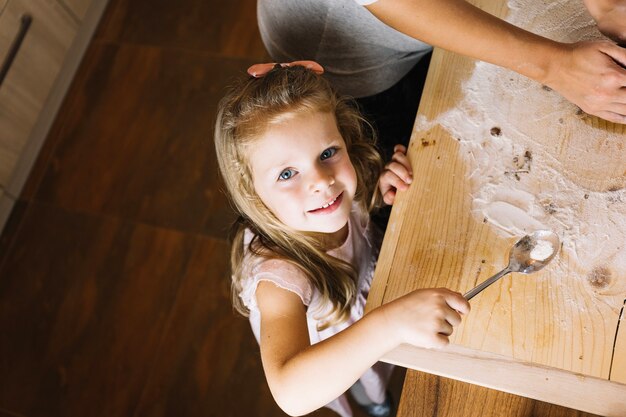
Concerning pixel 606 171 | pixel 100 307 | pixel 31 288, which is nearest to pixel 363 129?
pixel 606 171

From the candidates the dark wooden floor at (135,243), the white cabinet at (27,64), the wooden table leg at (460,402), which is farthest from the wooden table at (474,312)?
the white cabinet at (27,64)

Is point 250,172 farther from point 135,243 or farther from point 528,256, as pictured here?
point 135,243

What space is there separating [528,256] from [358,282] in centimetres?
37

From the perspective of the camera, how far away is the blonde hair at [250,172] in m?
0.77

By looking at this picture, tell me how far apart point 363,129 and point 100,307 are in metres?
0.94

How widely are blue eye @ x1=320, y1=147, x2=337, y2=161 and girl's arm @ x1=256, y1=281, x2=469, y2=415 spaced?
0.20 m

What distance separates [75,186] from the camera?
1.64m

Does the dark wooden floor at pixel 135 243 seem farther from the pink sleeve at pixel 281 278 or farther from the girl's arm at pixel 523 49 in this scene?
the girl's arm at pixel 523 49

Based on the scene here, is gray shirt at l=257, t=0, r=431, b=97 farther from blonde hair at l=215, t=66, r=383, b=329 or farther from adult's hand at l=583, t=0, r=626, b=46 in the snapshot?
adult's hand at l=583, t=0, r=626, b=46

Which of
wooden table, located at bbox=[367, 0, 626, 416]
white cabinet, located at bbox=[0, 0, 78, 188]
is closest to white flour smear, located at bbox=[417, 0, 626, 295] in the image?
wooden table, located at bbox=[367, 0, 626, 416]

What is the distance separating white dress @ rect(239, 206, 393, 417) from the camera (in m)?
0.81

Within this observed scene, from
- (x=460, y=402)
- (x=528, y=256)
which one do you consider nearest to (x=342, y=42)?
(x=528, y=256)

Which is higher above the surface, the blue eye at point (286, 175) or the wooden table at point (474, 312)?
the blue eye at point (286, 175)

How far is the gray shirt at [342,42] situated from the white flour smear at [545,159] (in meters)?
0.18
